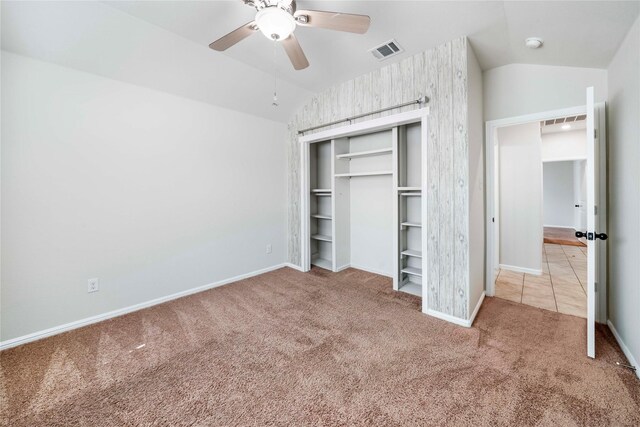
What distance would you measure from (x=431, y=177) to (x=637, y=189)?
55.1 inches

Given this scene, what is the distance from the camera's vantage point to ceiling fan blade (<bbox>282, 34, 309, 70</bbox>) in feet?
6.27

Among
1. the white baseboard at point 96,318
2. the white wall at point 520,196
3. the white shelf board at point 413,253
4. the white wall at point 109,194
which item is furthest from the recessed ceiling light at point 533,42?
the white baseboard at point 96,318

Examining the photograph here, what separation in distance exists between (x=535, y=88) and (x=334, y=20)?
2528 mm

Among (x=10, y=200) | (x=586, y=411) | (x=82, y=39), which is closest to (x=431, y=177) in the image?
(x=586, y=411)

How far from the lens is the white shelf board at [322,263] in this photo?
4.34 metres

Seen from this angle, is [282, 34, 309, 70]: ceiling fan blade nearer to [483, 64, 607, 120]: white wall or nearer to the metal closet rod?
the metal closet rod

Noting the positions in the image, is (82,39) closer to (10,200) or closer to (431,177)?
(10,200)

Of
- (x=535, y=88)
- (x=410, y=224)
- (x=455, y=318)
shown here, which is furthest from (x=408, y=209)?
(x=535, y=88)

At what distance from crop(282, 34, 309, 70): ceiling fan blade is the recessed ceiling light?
2.03 metres

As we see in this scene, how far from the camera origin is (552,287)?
345 cm

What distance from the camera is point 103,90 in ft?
8.63

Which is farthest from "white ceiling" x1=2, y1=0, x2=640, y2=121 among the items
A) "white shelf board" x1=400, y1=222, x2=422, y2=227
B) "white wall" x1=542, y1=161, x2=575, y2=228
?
"white wall" x1=542, y1=161, x2=575, y2=228

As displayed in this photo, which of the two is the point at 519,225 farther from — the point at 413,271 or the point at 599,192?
the point at 413,271

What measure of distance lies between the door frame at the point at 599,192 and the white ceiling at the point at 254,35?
46cm
